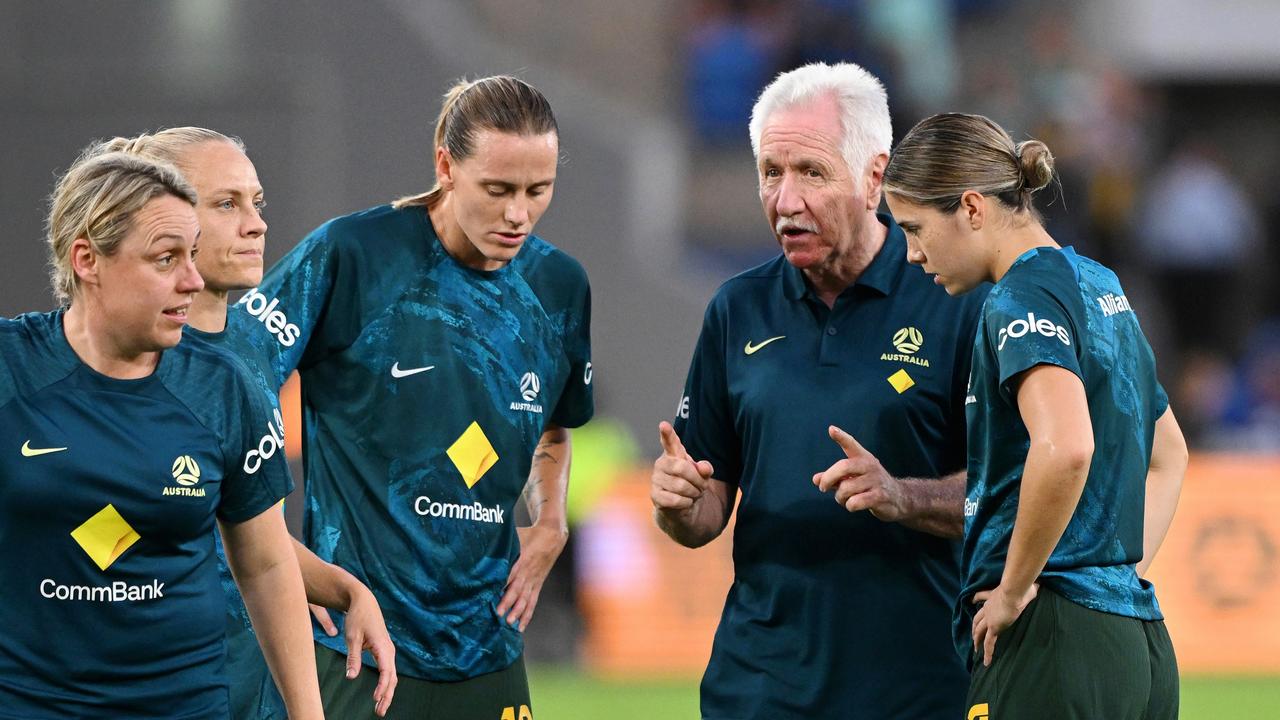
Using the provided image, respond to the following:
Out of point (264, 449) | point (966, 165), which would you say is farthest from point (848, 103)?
point (264, 449)

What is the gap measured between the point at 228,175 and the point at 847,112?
1.67 m

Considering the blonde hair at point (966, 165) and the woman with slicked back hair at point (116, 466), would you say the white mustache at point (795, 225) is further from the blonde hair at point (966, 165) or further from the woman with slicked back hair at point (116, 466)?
the woman with slicked back hair at point (116, 466)

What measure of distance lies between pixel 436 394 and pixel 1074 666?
186cm

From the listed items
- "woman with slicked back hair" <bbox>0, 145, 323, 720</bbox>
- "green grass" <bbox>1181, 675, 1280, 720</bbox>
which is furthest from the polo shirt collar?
"green grass" <bbox>1181, 675, 1280, 720</bbox>

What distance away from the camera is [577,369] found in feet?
17.5

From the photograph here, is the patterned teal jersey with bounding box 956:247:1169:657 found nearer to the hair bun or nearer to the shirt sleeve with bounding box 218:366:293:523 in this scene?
the hair bun

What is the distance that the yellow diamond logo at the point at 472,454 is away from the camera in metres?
4.94

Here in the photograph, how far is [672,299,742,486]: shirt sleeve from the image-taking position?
5129 millimetres

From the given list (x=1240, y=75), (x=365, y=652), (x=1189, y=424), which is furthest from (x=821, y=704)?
(x=1240, y=75)

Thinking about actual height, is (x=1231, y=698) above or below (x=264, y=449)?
below

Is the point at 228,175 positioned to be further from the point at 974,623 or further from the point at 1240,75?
the point at 1240,75

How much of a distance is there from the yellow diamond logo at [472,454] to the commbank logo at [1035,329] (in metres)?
1.54

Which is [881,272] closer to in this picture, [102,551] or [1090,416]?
[1090,416]

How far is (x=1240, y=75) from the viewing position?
64.8ft
